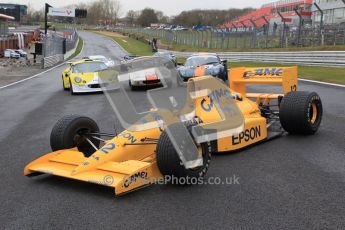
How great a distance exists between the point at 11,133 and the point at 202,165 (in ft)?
16.8

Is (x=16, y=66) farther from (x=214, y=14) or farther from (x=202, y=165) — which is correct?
(x=214, y=14)

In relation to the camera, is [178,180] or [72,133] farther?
[72,133]

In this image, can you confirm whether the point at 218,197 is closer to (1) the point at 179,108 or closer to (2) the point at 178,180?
(2) the point at 178,180

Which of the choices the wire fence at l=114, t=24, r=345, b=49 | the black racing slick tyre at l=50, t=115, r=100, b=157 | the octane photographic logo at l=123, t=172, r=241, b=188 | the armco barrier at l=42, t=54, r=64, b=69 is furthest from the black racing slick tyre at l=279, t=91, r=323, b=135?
the armco barrier at l=42, t=54, r=64, b=69

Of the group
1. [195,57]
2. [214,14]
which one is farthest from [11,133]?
[214,14]

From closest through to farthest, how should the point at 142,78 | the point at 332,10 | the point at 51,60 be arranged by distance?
the point at 142,78 < the point at 51,60 < the point at 332,10

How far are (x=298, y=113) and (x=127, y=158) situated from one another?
124 inches

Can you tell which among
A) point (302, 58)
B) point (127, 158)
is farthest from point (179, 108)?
point (302, 58)

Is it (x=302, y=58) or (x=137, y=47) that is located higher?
(x=137, y=47)

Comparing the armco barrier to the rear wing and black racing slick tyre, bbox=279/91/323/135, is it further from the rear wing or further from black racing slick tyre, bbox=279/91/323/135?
black racing slick tyre, bbox=279/91/323/135

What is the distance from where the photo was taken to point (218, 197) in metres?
4.94

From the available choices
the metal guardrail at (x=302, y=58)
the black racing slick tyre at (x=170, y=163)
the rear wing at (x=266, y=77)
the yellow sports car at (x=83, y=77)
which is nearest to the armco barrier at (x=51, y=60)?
the metal guardrail at (x=302, y=58)

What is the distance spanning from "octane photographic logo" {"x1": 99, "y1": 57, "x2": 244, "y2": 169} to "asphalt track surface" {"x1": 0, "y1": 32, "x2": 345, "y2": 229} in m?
0.44

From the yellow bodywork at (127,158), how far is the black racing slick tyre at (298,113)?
448 mm
